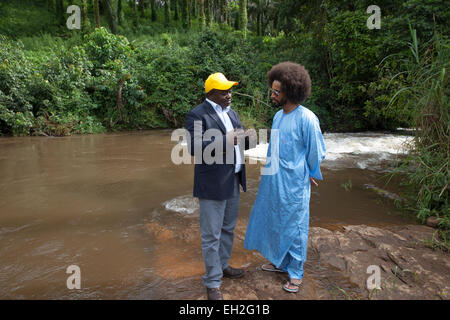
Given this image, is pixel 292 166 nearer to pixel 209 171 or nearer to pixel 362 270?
pixel 209 171

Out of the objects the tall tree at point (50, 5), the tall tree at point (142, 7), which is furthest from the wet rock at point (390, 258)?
the tall tree at point (142, 7)

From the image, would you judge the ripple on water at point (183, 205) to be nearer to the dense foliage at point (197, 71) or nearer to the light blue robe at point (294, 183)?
the light blue robe at point (294, 183)

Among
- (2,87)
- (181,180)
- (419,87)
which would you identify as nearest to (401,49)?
(419,87)

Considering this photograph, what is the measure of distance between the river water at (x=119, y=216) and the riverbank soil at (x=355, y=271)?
258 mm

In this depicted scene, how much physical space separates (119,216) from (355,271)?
2947mm

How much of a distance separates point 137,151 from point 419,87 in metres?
6.79

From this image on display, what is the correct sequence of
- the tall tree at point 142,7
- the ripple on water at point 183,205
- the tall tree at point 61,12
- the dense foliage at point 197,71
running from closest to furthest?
the ripple on water at point 183,205 → the dense foliage at point 197,71 → the tall tree at point 61,12 → the tall tree at point 142,7

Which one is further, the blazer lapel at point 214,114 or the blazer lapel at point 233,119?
the blazer lapel at point 233,119

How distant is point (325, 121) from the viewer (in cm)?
1382

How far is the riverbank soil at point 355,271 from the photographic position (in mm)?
2547

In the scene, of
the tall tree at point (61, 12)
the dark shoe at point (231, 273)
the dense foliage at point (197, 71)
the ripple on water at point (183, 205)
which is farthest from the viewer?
the tall tree at point (61, 12)

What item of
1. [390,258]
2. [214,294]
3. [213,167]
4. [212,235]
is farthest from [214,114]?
[390,258]

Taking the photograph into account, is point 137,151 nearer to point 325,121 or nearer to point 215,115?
point 215,115

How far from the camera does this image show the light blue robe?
2508 mm
